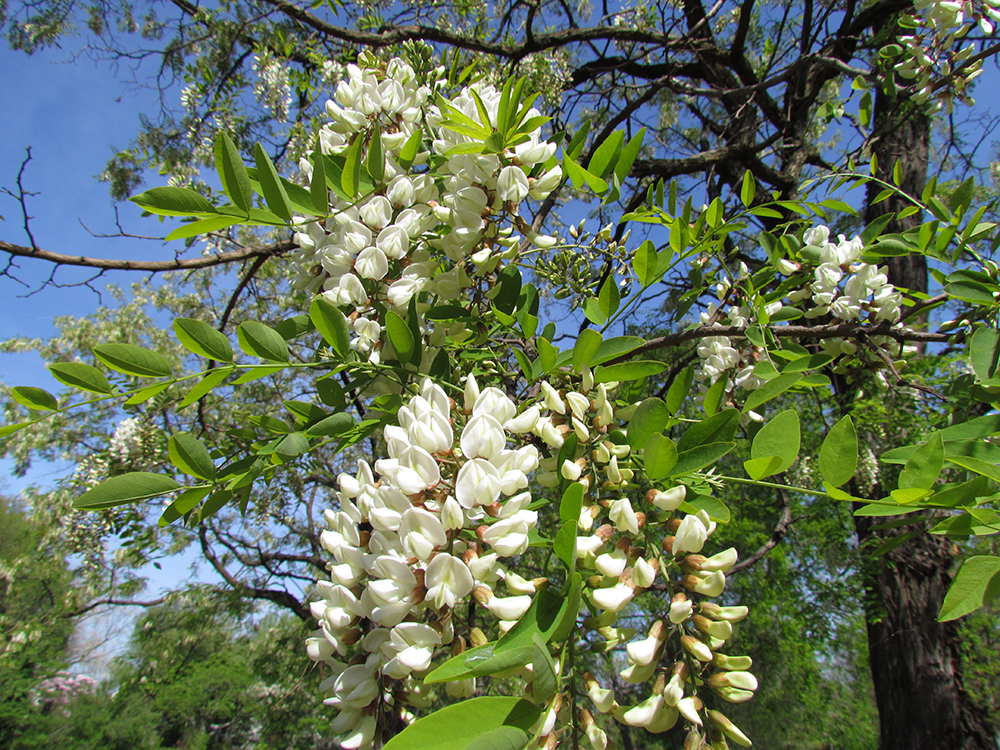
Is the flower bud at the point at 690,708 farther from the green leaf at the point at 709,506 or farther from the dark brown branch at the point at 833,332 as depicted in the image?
the dark brown branch at the point at 833,332

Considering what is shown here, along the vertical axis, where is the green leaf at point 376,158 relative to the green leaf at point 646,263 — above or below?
above

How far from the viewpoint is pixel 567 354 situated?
78cm

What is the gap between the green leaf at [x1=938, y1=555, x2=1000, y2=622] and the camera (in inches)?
18.3

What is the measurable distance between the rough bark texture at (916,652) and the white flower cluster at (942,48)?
1.60 feet

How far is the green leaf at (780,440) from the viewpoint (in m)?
0.57

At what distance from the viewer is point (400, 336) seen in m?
0.72

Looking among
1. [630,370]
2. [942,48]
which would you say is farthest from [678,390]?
[942,48]

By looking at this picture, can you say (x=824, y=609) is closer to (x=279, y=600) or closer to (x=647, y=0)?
A: (x=647, y=0)

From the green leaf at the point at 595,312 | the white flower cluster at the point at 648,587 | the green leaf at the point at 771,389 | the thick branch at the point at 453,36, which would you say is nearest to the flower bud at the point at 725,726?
the white flower cluster at the point at 648,587

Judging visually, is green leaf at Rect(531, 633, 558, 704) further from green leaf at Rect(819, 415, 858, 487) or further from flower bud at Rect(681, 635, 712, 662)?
green leaf at Rect(819, 415, 858, 487)

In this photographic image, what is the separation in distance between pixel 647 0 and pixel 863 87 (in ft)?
9.37

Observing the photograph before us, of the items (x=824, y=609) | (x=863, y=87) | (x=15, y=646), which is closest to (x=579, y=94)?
(x=863, y=87)

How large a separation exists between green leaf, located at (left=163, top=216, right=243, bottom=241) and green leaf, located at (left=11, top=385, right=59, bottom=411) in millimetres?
293

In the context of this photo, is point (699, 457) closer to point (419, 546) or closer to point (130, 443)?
point (419, 546)
